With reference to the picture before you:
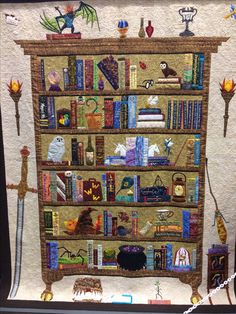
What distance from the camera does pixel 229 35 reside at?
1.51 meters

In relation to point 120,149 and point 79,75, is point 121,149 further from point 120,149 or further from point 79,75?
point 79,75

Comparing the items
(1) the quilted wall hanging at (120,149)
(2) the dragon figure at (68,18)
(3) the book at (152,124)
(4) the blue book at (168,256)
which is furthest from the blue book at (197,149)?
(2) the dragon figure at (68,18)

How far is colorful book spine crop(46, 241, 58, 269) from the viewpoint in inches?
67.7

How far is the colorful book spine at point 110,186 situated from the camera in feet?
5.41

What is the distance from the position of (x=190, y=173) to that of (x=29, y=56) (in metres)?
0.73

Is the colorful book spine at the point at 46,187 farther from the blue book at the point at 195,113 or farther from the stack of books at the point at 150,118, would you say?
the blue book at the point at 195,113

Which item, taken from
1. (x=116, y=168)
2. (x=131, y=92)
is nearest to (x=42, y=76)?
(x=131, y=92)

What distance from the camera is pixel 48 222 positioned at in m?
1.70

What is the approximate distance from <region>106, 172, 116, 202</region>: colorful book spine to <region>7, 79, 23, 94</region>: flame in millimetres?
456

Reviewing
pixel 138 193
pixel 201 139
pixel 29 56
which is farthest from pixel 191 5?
pixel 138 193

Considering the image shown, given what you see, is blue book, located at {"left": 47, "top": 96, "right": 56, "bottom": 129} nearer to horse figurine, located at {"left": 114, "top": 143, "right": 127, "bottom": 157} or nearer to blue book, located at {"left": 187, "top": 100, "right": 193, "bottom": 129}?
horse figurine, located at {"left": 114, "top": 143, "right": 127, "bottom": 157}

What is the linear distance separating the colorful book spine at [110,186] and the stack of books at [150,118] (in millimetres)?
217

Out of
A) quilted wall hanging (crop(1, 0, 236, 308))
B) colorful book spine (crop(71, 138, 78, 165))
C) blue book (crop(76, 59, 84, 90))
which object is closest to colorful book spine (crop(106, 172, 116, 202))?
quilted wall hanging (crop(1, 0, 236, 308))

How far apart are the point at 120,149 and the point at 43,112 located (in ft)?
1.04
